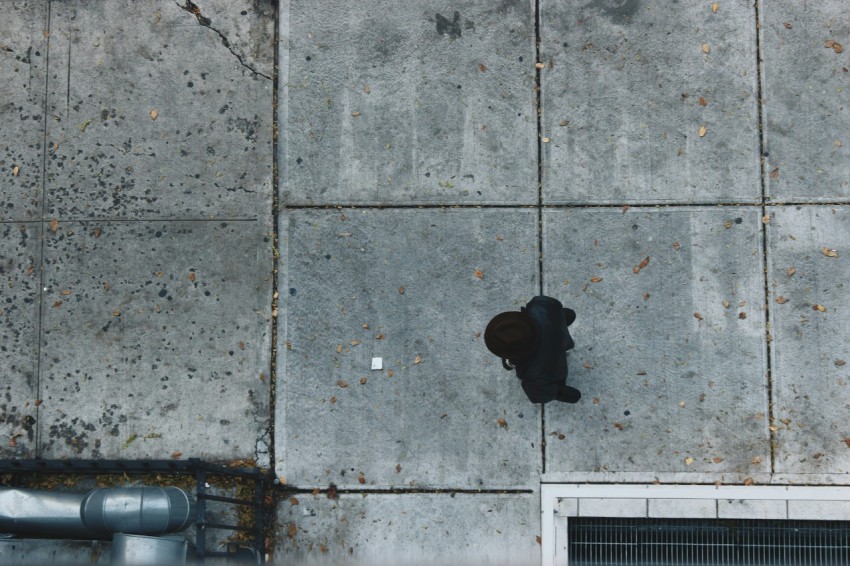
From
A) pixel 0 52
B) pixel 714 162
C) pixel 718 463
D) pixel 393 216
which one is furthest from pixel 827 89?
pixel 0 52

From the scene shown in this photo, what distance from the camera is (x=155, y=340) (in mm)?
5297

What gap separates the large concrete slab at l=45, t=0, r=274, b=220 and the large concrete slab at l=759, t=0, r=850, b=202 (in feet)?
12.5

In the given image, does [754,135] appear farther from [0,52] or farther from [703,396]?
[0,52]

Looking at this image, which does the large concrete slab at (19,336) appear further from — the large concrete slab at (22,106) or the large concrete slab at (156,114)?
the large concrete slab at (156,114)

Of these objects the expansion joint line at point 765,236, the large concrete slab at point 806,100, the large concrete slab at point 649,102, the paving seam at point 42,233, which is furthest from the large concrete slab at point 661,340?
the paving seam at point 42,233

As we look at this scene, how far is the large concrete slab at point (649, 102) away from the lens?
5242mm

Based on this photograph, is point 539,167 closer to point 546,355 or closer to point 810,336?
point 546,355

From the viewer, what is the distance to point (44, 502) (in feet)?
16.1

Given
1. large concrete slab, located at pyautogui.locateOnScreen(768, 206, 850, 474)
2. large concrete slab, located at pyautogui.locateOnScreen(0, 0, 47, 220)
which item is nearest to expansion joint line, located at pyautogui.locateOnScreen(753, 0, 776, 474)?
large concrete slab, located at pyautogui.locateOnScreen(768, 206, 850, 474)

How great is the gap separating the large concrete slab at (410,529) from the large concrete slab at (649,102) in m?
2.35

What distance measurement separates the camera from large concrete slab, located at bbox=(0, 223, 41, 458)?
17.3ft

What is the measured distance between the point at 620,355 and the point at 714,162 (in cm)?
161

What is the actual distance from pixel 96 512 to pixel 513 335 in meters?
3.12

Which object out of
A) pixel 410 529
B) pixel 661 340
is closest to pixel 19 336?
pixel 410 529
